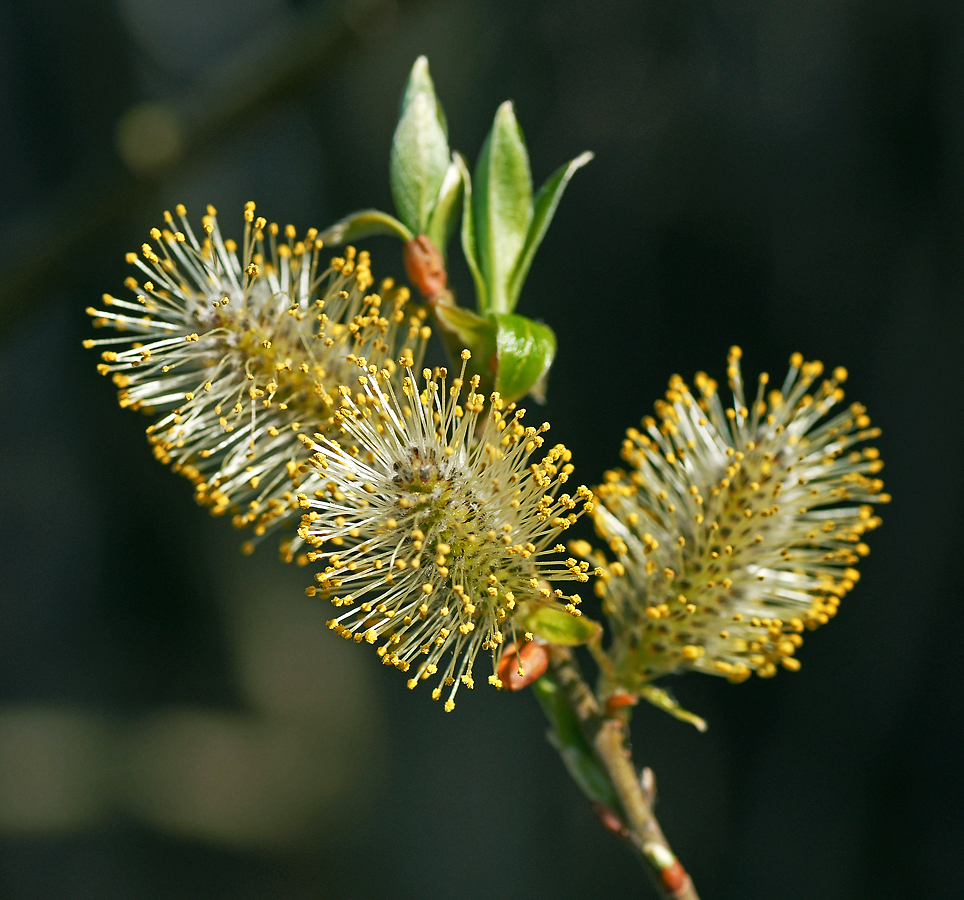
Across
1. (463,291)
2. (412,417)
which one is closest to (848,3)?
(463,291)

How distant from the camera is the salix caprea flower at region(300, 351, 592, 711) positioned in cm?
77

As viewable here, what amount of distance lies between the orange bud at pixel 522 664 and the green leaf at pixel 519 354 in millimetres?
223

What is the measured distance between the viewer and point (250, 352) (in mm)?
859

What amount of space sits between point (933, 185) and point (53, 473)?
3.21 metres

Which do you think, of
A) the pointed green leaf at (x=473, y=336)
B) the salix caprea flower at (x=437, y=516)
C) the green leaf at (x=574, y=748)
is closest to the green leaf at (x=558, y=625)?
the salix caprea flower at (x=437, y=516)

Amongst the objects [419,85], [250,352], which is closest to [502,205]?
[419,85]

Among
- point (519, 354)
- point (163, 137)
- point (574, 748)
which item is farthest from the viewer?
point (163, 137)

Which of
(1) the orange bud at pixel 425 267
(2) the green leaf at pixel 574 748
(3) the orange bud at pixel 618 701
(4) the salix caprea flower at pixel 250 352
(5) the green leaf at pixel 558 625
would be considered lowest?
(2) the green leaf at pixel 574 748

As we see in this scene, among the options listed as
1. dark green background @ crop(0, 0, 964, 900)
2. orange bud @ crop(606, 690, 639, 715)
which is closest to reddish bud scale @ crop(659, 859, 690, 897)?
orange bud @ crop(606, 690, 639, 715)

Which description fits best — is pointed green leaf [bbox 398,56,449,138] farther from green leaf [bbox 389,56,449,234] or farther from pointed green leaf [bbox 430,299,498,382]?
pointed green leaf [bbox 430,299,498,382]

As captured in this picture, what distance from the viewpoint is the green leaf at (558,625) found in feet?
2.48

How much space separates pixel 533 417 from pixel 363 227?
1859mm

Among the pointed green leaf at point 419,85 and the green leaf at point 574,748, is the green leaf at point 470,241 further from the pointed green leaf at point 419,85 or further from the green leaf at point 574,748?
the green leaf at point 574,748

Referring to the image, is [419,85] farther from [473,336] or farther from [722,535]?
[722,535]
